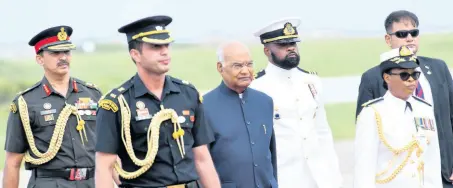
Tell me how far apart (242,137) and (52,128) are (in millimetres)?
1758

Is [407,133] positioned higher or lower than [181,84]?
lower

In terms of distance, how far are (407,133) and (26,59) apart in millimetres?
7131

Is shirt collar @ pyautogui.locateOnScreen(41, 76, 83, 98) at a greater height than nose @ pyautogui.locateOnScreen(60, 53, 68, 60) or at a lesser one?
lesser

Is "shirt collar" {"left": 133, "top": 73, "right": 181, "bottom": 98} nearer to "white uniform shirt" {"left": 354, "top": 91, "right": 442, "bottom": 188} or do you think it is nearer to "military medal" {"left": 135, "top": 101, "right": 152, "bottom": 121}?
"military medal" {"left": 135, "top": 101, "right": 152, "bottom": 121}

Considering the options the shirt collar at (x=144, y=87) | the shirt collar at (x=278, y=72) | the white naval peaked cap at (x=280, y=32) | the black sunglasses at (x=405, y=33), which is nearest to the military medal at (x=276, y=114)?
the shirt collar at (x=278, y=72)

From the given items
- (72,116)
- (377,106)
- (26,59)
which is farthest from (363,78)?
(26,59)

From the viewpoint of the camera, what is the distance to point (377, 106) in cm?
780

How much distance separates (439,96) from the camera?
889 centimetres

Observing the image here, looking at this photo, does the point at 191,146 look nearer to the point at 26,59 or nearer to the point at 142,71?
the point at 142,71

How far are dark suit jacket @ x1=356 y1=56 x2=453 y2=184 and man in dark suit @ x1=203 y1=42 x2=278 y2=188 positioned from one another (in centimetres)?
118

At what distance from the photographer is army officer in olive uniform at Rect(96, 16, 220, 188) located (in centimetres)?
671

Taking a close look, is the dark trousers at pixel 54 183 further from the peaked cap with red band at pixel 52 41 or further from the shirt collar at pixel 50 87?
the peaked cap with red band at pixel 52 41

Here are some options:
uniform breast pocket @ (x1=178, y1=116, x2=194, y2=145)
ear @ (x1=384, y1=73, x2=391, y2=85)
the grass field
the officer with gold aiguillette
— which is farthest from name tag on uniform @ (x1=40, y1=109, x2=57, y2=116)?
the grass field

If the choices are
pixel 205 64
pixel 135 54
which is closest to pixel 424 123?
pixel 135 54
